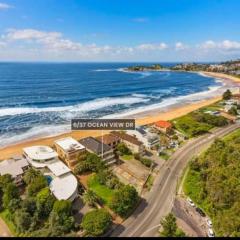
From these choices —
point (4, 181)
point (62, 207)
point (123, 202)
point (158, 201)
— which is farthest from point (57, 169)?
point (158, 201)

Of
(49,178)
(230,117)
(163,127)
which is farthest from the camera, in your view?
(230,117)

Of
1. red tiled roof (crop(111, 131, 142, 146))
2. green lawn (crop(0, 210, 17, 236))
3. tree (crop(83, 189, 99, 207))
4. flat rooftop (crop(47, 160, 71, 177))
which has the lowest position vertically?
green lawn (crop(0, 210, 17, 236))

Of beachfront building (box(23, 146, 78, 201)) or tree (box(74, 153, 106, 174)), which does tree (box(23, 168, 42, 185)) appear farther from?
tree (box(74, 153, 106, 174))

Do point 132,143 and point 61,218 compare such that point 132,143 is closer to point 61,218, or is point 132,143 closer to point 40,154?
point 40,154

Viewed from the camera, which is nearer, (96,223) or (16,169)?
(96,223)

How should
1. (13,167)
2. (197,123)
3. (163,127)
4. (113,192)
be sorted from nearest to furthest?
1. (113,192)
2. (13,167)
3. (163,127)
4. (197,123)

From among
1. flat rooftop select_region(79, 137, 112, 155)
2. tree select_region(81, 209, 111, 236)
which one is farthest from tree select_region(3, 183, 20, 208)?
flat rooftop select_region(79, 137, 112, 155)

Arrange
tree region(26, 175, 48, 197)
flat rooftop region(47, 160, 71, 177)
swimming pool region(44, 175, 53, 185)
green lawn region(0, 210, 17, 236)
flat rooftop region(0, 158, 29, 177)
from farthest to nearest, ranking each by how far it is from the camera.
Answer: flat rooftop region(0, 158, 29, 177), flat rooftop region(47, 160, 71, 177), swimming pool region(44, 175, 53, 185), tree region(26, 175, 48, 197), green lawn region(0, 210, 17, 236)

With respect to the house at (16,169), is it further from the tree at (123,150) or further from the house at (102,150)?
the tree at (123,150)
